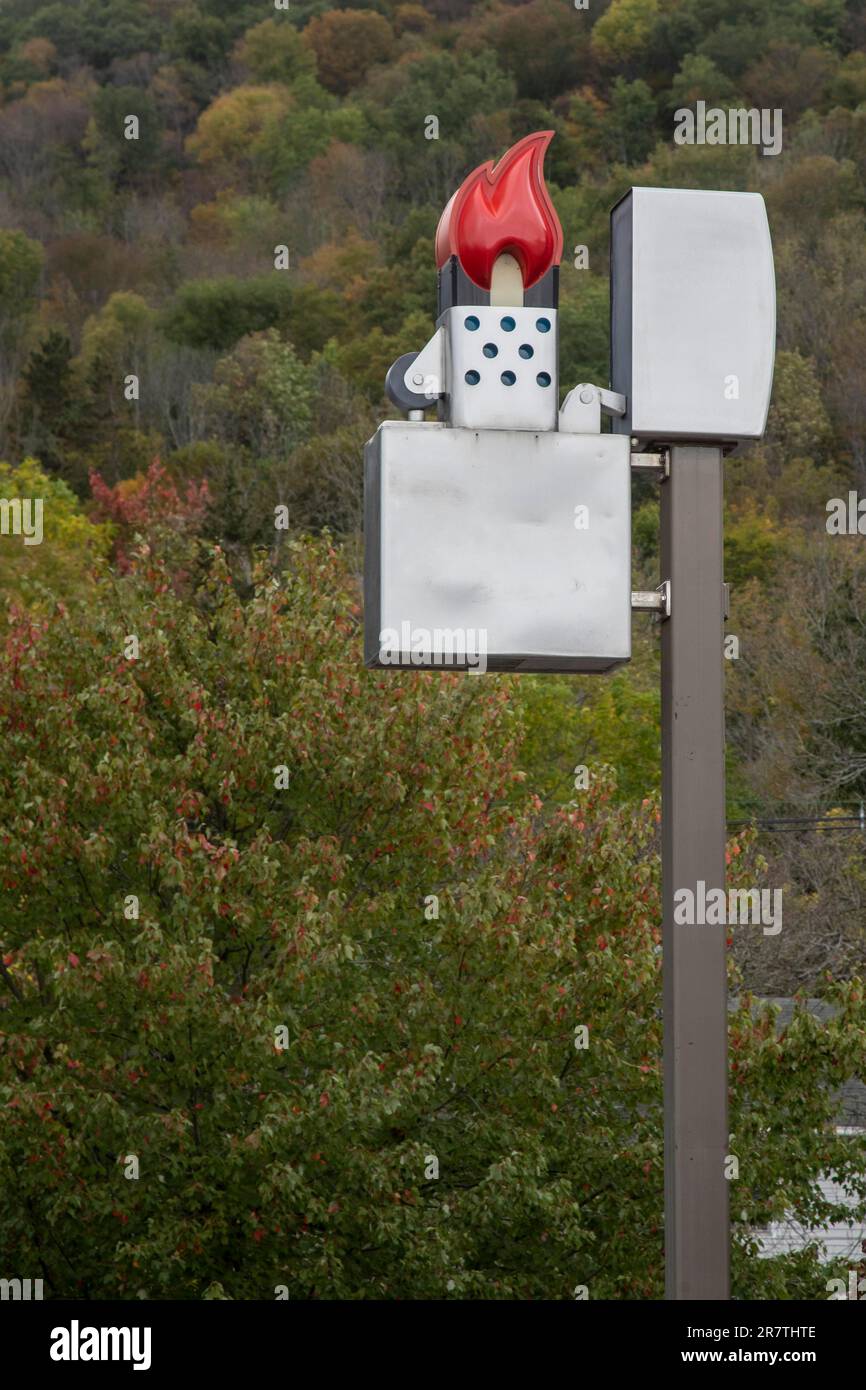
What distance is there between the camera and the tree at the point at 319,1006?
12445 millimetres

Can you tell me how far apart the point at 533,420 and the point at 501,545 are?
0.46 metres

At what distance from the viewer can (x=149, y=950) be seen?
1238cm

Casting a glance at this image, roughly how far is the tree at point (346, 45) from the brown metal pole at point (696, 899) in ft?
379

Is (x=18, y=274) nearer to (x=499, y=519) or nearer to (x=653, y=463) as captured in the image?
(x=653, y=463)

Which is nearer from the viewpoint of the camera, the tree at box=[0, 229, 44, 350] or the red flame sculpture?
the red flame sculpture

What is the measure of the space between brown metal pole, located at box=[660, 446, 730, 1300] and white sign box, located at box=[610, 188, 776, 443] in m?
0.25

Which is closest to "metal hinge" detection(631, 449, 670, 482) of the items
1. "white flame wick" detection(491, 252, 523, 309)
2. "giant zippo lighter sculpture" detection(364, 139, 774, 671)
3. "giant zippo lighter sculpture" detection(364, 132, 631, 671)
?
"giant zippo lighter sculpture" detection(364, 139, 774, 671)

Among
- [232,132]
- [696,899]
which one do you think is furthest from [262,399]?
[696,899]

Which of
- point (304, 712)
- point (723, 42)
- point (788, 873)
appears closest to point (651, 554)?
point (788, 873)

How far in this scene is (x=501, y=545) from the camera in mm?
6672

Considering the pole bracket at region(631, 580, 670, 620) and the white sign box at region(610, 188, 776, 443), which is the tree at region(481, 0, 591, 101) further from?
the pole bracket at region(631, 580, 670, 620)

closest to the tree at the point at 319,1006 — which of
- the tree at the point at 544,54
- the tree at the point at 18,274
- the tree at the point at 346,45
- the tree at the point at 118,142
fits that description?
the tree at the point at 18,274

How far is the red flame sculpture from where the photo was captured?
705 centimetres
